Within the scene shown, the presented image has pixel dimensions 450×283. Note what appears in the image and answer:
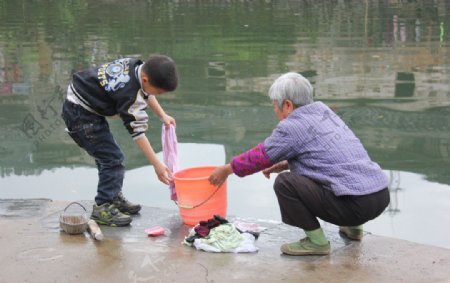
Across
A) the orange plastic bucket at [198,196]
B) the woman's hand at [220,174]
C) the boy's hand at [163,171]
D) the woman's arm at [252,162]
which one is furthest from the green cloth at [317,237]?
the boy's hand at [163,171]

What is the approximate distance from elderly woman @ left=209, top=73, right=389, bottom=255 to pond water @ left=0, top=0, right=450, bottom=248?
96cm

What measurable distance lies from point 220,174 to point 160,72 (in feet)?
2.10

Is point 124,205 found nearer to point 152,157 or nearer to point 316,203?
point 152,157

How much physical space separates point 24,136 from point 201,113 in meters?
1.74

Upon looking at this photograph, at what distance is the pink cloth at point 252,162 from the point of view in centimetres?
338

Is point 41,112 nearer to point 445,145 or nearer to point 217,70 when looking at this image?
point 217,70

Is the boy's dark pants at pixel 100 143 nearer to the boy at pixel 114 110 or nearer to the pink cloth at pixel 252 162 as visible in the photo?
the boy at pixel 114 110

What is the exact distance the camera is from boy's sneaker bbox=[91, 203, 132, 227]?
12.8ft

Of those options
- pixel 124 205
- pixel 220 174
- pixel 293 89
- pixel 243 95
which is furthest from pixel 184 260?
pixel 243 95

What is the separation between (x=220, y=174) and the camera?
3.59 metres

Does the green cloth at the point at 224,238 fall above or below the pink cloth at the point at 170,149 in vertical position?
below

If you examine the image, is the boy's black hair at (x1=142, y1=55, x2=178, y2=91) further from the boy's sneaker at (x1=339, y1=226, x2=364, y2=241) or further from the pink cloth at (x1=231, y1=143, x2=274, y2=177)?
the boy's sneaker at (x1=339, y1=226, x2=364, y2=241)

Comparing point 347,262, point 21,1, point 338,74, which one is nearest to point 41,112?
point 338,74

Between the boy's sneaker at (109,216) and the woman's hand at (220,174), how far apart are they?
2.06 feet
